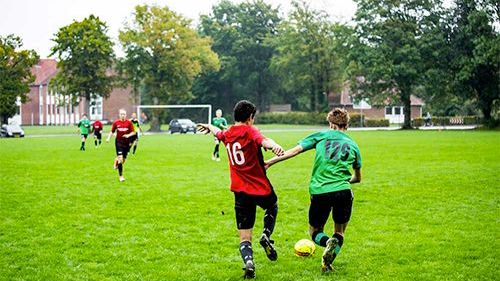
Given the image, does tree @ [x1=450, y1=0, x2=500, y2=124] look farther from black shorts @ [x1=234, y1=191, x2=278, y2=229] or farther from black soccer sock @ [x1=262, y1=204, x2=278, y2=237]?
black shorts @ [x1=234, y1=191, x2=278, y2=229]

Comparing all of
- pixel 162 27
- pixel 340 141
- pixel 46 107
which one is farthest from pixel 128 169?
pixel 46 107

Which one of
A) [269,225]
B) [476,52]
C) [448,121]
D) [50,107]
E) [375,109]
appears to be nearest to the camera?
[269,225]

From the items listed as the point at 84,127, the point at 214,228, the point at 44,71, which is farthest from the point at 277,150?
the point at 44,71

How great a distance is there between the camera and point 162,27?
70250 millimetres

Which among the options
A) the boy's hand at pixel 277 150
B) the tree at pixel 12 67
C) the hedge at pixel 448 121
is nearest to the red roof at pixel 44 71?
the tree at pixel 12 67

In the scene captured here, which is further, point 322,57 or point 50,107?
point 50,107

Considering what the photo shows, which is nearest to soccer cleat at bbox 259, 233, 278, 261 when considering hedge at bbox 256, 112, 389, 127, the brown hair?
the brown hair

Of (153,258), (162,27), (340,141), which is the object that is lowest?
(153,258)

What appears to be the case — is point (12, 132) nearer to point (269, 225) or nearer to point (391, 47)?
point (391, 47)

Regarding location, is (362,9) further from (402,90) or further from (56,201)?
(56,201)

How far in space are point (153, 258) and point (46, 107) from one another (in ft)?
352

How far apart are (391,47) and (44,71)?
7224 cm

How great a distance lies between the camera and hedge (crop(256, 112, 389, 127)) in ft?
253

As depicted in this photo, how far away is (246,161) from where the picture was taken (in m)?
7.00
